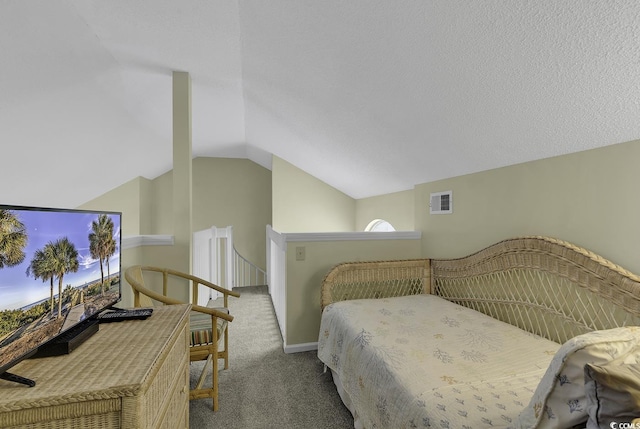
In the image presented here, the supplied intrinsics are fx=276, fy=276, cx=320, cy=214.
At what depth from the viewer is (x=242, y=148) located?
5.19 m

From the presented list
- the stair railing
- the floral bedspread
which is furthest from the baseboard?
the stair railing

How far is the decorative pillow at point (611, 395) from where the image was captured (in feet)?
2.06

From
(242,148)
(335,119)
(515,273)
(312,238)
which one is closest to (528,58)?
(515,273)

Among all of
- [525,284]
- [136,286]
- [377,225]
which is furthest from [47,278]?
[377,225]

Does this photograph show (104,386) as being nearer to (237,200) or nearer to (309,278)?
(309,278)

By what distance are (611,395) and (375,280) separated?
1821 millimetres

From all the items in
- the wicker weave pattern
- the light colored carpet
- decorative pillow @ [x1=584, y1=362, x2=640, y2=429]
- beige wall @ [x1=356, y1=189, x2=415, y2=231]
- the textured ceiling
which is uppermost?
the textured ceiling

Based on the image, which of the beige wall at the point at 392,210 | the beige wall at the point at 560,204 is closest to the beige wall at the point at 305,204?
the beige wall at the point at 392,210

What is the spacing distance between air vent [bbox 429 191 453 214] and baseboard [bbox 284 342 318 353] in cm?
169

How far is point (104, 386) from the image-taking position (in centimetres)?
74

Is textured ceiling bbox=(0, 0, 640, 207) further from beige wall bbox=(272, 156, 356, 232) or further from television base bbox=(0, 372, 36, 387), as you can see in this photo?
television base bbox=(0, 372, 36, 387)

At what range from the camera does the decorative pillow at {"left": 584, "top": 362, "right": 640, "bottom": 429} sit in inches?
24.7

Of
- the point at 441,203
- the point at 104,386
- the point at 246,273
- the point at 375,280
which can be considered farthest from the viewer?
the point at 246,273

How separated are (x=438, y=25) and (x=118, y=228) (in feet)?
6.06
